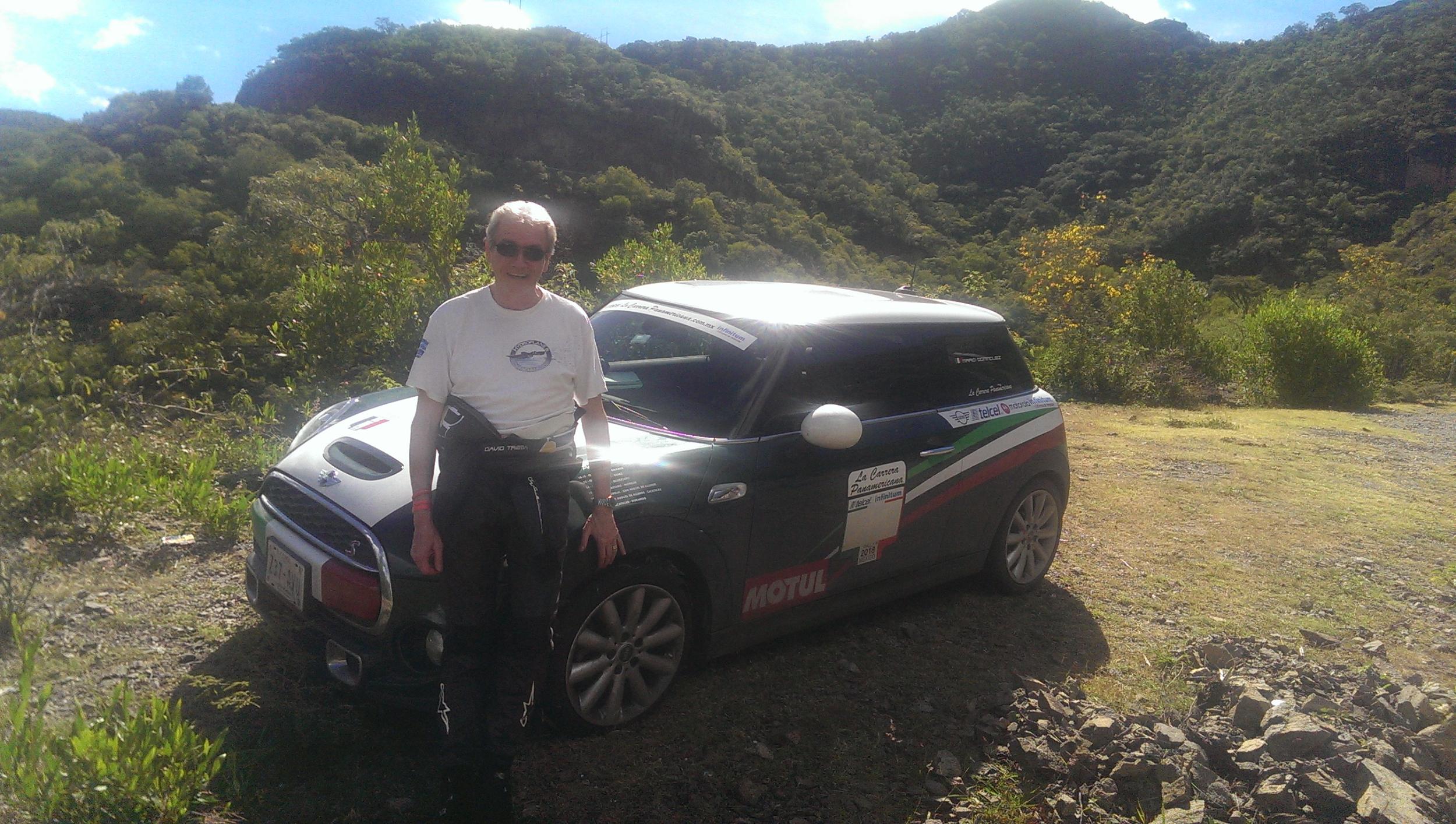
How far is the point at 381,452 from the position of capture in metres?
3.18

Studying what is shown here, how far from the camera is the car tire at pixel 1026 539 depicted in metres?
4.86

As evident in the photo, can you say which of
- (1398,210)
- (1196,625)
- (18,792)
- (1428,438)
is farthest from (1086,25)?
(18,792)

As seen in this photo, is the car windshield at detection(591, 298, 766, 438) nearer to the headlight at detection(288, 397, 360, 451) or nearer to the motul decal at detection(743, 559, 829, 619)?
the motul decal at detection(743, 559, 829, 619)

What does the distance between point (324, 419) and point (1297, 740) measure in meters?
4.09

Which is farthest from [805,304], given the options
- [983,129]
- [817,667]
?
[983,129]

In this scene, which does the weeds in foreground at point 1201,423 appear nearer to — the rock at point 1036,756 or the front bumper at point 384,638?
the rock at point 1036,756

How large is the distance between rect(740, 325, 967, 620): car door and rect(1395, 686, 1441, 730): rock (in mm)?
2007

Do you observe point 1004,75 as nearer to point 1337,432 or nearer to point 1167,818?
point 1337,432

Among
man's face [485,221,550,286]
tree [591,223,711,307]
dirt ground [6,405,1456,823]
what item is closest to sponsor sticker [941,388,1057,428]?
dirt ground [6,405,1456,823]

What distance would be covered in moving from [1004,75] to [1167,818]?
2446 inches

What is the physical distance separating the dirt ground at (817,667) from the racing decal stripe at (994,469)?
0.68 meters

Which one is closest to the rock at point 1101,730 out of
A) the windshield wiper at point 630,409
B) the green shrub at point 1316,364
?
the windshield wiper at point 630,409

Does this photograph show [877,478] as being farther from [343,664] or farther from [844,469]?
[343,664]

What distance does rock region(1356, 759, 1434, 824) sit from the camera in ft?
9.41
